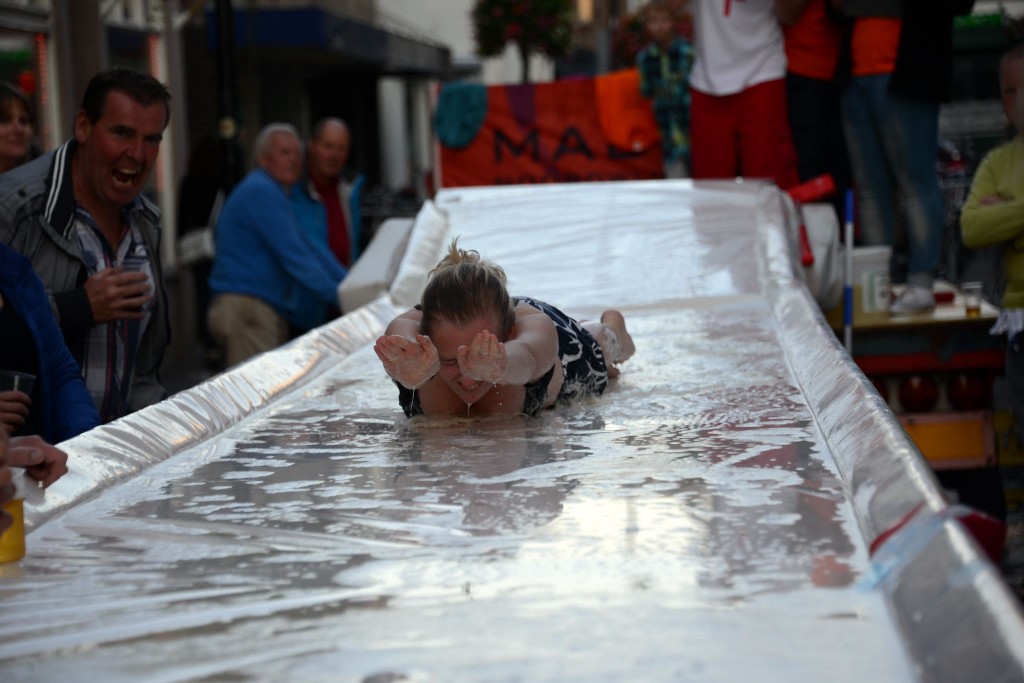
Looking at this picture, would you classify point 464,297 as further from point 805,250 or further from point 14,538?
point 805,250

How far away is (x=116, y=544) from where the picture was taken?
8.47 ft

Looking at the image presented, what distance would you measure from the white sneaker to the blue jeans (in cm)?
47

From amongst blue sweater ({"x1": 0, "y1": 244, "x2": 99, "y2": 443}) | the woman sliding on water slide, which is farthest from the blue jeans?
blue sweater ({"x1": 0, "y1": 244, "x2": 99, "y2": 443})

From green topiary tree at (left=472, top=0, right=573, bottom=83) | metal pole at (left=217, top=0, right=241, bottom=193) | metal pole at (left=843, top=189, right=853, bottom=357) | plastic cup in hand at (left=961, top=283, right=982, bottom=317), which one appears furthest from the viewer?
green topiary tree at (left=472, top=0, right=573, bottom=83)

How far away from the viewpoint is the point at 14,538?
8.06ft

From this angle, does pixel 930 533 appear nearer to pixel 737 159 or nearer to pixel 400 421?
Result: pixel 400 421

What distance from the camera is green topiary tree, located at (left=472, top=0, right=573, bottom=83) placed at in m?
16.8

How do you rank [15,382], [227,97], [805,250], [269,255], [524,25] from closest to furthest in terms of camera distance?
[15,382] < [805,250] < [269,255] < [227,97] < [524,25]

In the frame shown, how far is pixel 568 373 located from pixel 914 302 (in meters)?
2.69

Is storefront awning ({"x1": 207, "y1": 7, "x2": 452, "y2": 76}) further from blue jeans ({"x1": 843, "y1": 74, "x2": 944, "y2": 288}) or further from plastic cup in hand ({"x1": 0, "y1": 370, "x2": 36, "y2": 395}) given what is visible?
plastic cup in hand ({"x1": 0, "y1": 370, "x2": 36, "y2": 395})

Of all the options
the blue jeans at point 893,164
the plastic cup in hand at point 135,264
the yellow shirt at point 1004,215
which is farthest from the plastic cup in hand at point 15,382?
the blue jeans at point 893,164

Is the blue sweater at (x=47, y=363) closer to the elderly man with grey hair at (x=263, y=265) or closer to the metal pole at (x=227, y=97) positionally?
the elderly man with grey hair at (x=263, y=265)

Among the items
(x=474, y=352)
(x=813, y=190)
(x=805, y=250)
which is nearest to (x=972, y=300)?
(x=805, y=250)

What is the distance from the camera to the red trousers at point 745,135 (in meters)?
8.30
